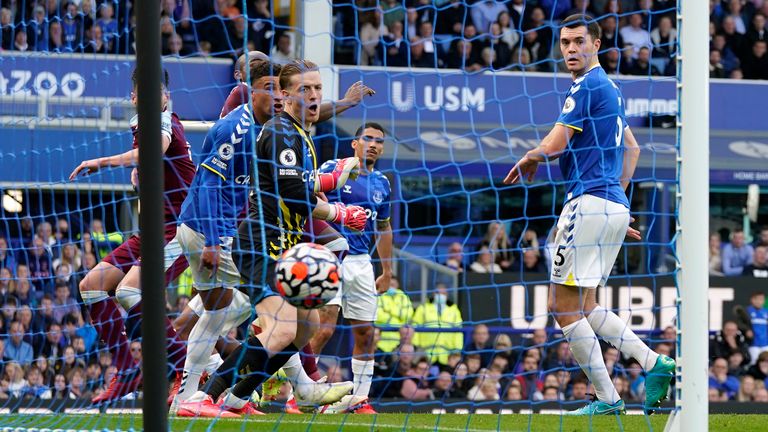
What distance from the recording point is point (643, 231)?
53.4ft

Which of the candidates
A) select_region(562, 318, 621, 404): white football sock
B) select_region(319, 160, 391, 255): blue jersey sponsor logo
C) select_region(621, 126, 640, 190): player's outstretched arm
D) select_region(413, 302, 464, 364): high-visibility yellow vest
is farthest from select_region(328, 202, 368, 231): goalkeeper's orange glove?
select_region(413, 302, 464, 364): high-visibility yellow vest

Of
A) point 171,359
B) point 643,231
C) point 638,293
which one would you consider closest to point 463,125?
point 643,231

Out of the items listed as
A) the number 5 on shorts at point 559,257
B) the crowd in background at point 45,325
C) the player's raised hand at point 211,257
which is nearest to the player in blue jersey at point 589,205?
the number 5 on shorts at point 559,257

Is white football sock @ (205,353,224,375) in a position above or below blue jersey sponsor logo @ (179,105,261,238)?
below

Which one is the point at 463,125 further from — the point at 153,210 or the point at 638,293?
the point at 153,210

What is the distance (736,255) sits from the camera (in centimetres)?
1631

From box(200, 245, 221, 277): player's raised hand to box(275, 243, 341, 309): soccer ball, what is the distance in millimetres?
1496

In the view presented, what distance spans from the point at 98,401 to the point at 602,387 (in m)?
3.15

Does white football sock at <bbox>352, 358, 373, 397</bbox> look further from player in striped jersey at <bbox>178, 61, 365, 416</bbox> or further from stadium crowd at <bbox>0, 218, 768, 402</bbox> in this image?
player in striped jersey at <bbox>178, 61, 365, 416</bbox>

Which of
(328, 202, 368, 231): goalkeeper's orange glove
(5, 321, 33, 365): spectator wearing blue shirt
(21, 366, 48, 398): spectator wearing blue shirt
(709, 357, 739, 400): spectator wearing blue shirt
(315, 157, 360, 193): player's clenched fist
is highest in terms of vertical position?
(315, 157, 360, 193): player's clenched fist

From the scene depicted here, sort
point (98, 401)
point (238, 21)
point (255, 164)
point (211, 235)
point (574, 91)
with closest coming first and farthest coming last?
point (255, 164) < point (574, 91) < point (211, 235) < point (98, 401) < point (238, 21)

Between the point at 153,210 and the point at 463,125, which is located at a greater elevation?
the point at 463,125

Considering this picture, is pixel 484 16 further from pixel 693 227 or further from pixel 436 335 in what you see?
pixel 693 227

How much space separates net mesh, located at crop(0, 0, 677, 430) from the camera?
8719 mm
